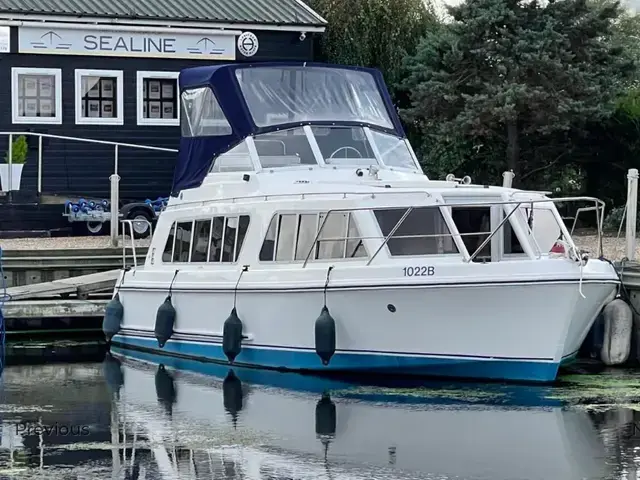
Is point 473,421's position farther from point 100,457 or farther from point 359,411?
point 100,457

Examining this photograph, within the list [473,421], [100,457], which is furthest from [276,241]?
[100,457]

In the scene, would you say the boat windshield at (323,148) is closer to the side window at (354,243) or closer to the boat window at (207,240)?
the boat window at (207,240)

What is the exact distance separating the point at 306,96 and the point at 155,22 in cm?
1073

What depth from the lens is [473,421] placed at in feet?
43.9

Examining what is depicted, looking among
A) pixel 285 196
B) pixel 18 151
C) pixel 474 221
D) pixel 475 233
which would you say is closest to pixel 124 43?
pixel 18 151

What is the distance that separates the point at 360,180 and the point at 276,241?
1358 mm

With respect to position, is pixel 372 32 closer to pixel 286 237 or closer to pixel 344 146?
pixel 344 146

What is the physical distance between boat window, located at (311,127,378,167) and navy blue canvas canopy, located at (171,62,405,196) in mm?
125

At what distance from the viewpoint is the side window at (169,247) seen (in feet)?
59.5

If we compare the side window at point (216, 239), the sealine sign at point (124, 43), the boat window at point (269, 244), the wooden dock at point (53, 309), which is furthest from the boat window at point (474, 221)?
the sealine sign at point (124, 43)

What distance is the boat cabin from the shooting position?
15.3 m

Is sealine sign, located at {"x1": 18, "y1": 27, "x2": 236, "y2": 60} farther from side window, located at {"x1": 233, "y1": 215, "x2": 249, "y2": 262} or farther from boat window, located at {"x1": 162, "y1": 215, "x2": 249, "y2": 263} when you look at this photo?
side window, located at {"x1": 233, "y1": 215, "x2": 249, "y2": 262}

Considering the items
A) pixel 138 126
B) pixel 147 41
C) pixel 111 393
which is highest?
pixel 147 41

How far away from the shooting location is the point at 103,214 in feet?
86.4
